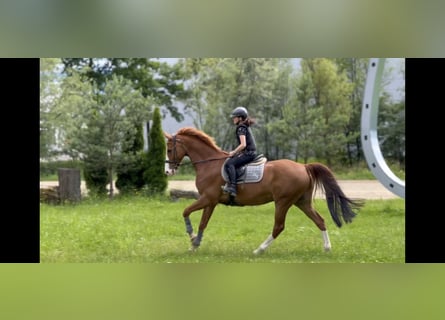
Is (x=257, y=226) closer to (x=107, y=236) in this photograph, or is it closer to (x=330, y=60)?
(x=107, y=236)

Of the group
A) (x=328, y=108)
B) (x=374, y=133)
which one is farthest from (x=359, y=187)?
(x=374, y=133)

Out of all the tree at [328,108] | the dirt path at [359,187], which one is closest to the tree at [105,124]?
the dirt path at [359,187]

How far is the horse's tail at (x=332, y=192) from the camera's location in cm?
791

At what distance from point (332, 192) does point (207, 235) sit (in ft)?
6.93

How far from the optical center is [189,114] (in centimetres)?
1209

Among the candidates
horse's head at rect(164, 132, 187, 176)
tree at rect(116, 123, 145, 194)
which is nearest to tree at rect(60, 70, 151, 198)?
tree at rect(116, 123, 145, 194)

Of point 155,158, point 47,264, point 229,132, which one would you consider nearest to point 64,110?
point 155,158

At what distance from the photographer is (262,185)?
25.8 feet

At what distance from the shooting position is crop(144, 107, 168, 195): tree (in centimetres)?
1141

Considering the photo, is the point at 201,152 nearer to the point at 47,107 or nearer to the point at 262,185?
the point at 262,185

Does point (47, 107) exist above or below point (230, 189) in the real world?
above

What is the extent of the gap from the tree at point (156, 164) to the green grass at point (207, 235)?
34 centimetres

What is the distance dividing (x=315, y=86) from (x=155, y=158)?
376 cm

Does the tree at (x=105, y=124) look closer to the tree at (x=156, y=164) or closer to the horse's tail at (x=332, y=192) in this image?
the tree at (x=156, y=164)
